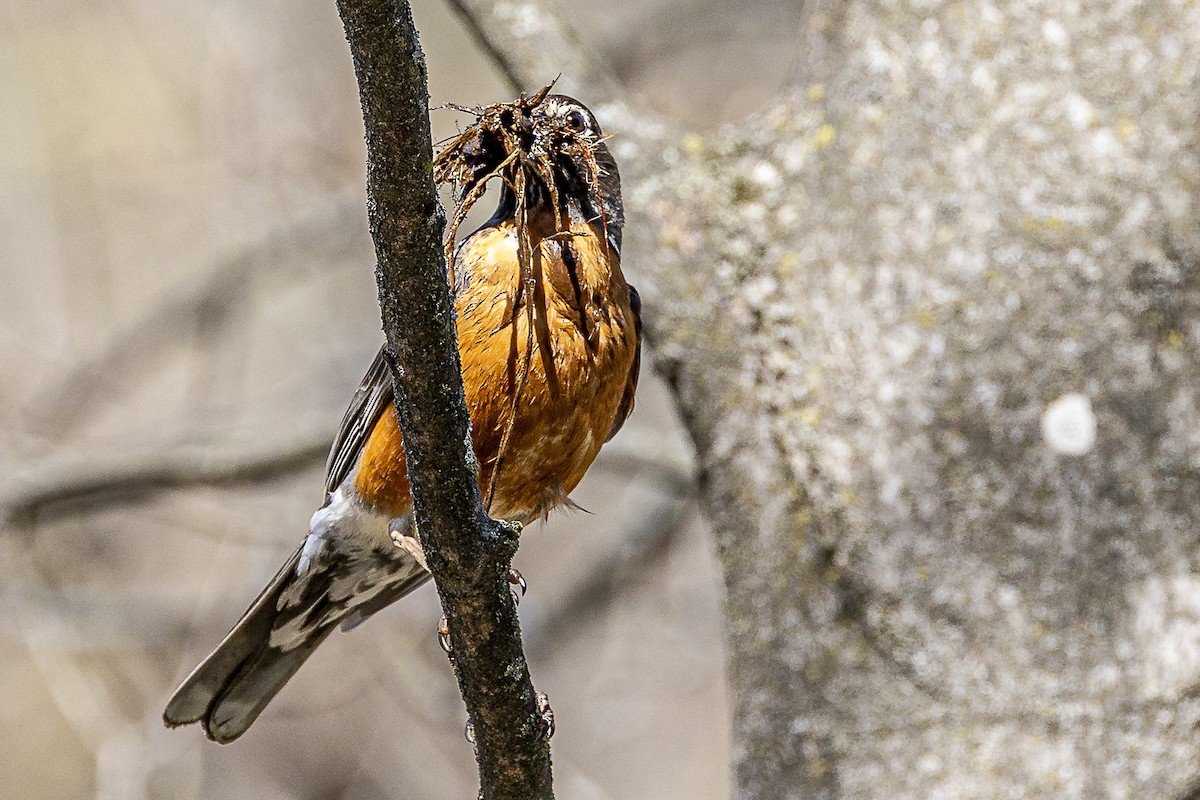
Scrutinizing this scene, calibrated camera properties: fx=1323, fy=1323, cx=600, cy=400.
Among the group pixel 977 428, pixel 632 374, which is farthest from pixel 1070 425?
pixel 632 374

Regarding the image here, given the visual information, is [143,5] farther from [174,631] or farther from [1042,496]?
[1042,496]

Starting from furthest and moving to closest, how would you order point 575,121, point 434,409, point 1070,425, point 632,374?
point 632,374 < point 1070,425 < point 575,121 < point 434,409

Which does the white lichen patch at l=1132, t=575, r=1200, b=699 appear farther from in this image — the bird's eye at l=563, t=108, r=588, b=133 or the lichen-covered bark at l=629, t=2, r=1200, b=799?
the bird's eye at l=563, t=108, r=588, b=133

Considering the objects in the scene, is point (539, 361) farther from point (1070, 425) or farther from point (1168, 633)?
point (1168, 633)

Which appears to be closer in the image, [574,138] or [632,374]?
[574,138]

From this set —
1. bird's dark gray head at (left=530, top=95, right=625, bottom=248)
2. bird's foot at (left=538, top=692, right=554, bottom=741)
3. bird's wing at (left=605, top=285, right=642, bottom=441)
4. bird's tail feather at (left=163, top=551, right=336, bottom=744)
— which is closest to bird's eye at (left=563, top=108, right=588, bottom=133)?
bird's dark gray head at (left=530, top=95, right=625, bottom=248)

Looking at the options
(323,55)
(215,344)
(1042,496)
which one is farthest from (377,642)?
(1042,496)
